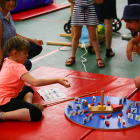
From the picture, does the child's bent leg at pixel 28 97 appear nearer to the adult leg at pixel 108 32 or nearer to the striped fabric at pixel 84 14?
the striped fabric at pixel 84 14

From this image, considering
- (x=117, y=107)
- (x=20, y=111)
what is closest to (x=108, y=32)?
(x=117, y=107)

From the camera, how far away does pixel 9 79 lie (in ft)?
6.85

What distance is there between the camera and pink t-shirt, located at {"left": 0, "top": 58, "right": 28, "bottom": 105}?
2.07 metres

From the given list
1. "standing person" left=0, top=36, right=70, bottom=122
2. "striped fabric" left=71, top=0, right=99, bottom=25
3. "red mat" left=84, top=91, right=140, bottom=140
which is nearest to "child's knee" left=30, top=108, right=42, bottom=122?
"standing person" left=0, top=36, right=70, bottom=122

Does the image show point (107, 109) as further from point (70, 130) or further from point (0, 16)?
point (0, 16)

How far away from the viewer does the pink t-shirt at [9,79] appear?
207 cm

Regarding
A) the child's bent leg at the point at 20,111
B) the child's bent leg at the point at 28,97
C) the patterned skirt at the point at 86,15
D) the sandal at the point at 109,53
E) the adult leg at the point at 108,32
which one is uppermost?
the patterned skirt at the point at 86,15

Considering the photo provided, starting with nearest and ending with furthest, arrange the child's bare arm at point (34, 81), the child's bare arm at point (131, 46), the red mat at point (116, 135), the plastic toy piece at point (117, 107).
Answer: the red mat at point (116, 135)
the child's bare arm at point (34, 81)
the plastic toy piece at point (117, 107)
the child's bare arm at point (131, 46)

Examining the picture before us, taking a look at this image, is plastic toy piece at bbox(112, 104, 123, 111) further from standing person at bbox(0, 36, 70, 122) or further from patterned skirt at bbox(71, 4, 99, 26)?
patterned skirt at bbox(71, 4, 99, 26)

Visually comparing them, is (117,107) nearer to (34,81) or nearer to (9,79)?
(34,81)

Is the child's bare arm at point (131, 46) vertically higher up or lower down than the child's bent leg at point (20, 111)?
higher up

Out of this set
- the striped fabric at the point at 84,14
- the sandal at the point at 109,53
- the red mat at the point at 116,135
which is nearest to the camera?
the red mat at the point at 116,135

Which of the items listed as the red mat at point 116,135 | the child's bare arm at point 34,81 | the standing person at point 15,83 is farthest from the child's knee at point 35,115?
the red mat at point 116,135

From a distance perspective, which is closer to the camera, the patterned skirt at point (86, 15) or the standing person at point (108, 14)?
the patterned skirt at point (86, 15)
